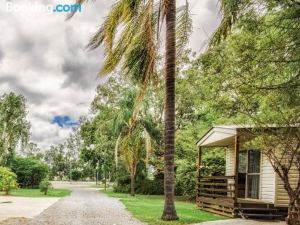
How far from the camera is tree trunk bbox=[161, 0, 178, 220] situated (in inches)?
531

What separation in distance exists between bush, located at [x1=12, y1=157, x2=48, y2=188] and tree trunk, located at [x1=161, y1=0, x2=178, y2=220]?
27.5 m

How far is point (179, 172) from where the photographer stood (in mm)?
26719

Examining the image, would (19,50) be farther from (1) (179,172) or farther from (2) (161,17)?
(1) (179,172)

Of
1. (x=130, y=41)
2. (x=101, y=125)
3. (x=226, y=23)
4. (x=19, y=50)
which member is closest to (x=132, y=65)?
(x=130, y=41)

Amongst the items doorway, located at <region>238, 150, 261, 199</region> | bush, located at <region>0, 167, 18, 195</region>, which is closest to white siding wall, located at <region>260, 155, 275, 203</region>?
doorway, located at <region>238, 150, 261, 199</region>

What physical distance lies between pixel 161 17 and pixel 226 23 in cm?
189

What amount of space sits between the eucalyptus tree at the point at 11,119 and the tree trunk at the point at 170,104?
33.9 meters

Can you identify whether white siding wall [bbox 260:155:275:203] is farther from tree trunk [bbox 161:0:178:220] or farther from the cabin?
tree trunk [bbox 161:0:178:220]

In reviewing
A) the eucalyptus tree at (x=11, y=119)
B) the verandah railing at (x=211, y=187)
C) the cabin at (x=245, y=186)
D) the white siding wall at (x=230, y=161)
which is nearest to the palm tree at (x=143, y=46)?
the cabin at (x=245, y=186)

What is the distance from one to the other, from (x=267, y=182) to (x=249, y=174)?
1.50 metres

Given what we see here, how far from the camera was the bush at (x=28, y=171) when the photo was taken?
38844 mm

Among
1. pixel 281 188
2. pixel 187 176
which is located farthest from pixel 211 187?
pixel 187 176

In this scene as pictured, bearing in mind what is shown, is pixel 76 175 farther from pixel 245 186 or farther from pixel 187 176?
pixel 245 186

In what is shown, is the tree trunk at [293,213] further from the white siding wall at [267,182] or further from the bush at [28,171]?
the bush at [28,171]
